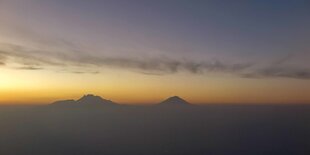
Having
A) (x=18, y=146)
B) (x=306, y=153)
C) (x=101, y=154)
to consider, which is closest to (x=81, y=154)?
(x=101, y=154)

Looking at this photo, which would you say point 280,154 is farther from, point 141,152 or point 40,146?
point 40,146

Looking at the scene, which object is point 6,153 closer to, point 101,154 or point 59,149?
point 59,149

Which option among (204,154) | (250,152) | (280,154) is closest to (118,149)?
(204,154)

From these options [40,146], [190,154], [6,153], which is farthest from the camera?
[40,146]

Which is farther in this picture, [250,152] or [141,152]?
[250,152]

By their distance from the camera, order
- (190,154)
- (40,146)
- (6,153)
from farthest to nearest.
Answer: (40,146)
(190,154)
(6,153)

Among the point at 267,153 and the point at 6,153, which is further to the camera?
the point at 267,153

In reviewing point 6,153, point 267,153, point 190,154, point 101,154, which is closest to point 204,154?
point 190,154

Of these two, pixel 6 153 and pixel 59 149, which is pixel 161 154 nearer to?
pixel 59 149
